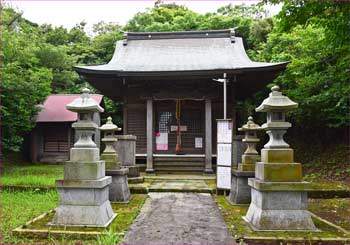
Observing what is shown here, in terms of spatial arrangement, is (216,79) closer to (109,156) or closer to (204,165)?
(204,165)

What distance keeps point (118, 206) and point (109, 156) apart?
46.7 inches

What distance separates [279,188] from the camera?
4.93 metres

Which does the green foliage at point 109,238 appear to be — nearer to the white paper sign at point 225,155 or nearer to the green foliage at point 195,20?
the white paper sign at point 225,155

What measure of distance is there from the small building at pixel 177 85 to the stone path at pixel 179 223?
481 cm

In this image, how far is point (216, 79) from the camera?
11719mm

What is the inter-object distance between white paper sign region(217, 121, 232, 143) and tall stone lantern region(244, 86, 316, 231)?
109 inches

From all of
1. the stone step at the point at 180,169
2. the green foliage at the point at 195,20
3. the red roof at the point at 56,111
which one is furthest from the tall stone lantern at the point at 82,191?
the green foliage at the point at 195,20

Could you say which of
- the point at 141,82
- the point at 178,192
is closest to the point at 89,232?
the point at 178,192

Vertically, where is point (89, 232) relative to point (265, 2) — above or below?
below

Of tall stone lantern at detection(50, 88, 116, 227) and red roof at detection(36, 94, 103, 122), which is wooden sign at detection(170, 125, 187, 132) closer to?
red roof at detection(36, 94, 103, 122)

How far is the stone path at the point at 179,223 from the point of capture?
458 cm

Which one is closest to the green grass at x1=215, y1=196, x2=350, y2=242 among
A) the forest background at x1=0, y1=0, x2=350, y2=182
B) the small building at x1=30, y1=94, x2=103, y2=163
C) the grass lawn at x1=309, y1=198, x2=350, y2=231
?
the grass lawn at x1=309, y1=198, x2=350, y2=231

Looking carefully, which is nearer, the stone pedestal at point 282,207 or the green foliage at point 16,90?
the stone pedestal at point 282,207

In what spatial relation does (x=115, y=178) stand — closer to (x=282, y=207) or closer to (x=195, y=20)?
(x=282, y=207)
